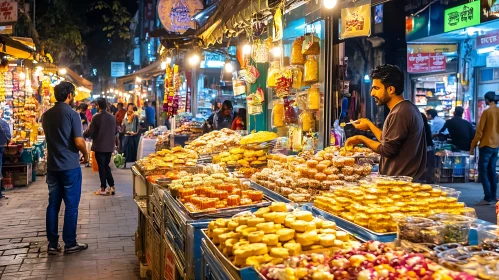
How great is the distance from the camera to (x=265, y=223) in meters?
2.84

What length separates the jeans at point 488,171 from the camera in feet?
30.7

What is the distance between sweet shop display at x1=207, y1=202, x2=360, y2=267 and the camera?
8.21 feet

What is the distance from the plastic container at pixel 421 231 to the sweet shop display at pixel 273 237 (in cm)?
29

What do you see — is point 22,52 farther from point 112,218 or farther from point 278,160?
point 278,160

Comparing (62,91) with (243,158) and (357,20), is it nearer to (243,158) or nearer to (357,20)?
(243,158)

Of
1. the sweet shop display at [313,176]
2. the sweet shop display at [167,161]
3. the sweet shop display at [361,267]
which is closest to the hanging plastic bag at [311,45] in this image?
the sweet shop display at [313,176]

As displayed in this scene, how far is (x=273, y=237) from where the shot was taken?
266cm

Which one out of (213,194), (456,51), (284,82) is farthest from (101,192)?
(456,51)

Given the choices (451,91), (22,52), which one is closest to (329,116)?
(22,52)

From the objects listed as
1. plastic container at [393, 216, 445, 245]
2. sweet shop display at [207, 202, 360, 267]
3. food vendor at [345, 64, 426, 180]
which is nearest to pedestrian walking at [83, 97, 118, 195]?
food vendor at [345, 64, 426, 180]

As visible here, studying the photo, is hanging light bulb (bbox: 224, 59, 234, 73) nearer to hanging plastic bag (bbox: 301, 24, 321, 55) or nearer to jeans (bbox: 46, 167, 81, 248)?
hanging plastic bag (bbox: 301, 24, 321, 55)

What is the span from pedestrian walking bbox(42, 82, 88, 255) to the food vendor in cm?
394

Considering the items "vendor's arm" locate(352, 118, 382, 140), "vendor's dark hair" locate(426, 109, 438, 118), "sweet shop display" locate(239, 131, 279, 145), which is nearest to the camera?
"vendor's arm" locate(352, 118, 382, 140)

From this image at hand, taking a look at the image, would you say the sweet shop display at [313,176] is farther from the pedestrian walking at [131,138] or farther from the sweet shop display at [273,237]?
the pedestrian walking at [131,138]
